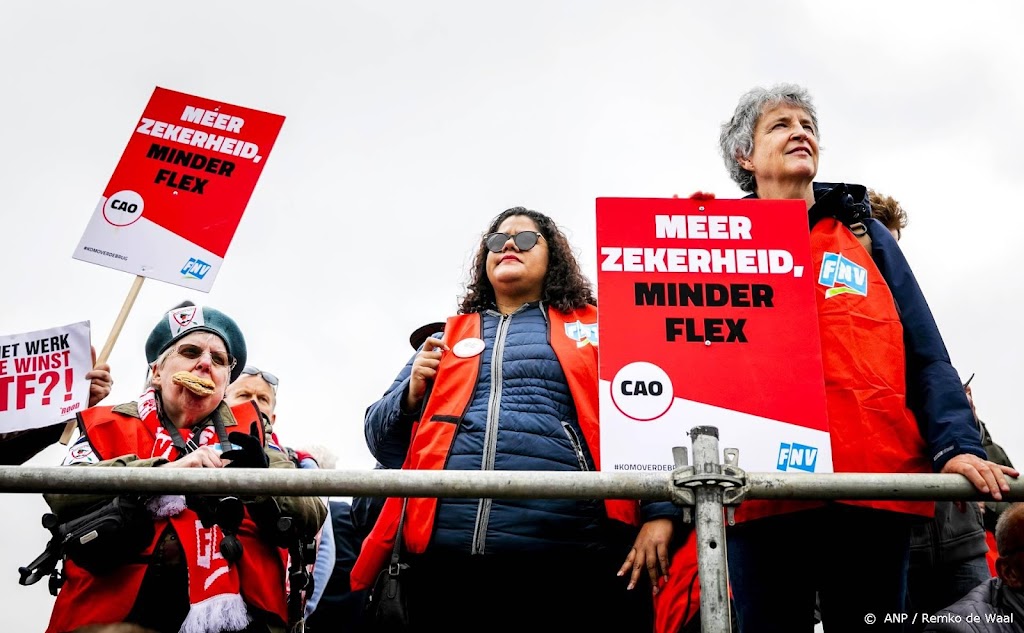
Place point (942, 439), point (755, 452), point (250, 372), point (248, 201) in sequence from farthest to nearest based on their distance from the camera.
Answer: point (250, 372) → point (248, 201) → point (942, 439) → point (755, 452)

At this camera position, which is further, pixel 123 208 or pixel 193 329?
pixel 123 208

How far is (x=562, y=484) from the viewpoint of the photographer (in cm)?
257

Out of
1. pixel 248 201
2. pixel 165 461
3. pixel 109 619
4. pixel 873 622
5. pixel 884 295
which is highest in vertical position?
pixel 248 201

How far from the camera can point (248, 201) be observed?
17.4 feet

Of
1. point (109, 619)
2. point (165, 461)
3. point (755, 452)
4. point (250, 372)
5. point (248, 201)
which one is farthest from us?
point (250, 372)

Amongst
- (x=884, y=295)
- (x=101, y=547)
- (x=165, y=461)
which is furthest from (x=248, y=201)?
(x=884, y=295)

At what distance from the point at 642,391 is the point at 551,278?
4.47 ft

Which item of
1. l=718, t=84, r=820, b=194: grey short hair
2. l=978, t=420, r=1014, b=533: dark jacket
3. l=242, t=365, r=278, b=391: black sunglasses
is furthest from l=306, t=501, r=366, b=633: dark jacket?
l=978, t=420, r=1014, b=533: dark jacket

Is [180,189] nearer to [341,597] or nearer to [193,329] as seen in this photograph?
[193,329]

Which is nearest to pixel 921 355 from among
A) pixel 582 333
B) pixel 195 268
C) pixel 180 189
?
pixel 582 333

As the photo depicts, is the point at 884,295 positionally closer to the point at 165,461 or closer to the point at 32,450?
the point at 165,461

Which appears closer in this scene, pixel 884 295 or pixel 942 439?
pixel 942 439

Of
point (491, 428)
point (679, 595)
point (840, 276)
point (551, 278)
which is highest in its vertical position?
point (551, 278)

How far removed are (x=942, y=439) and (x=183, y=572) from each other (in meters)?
2.36
